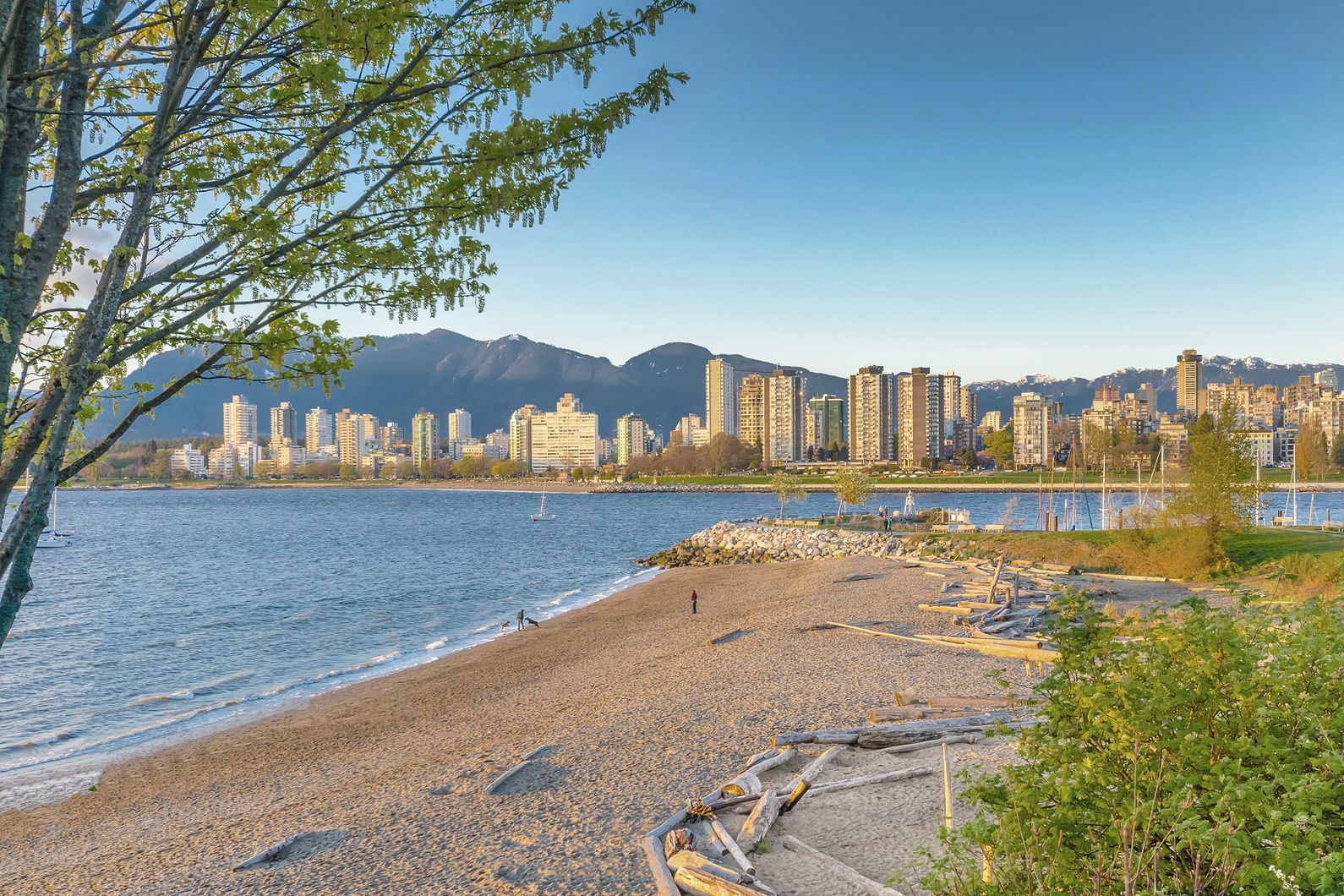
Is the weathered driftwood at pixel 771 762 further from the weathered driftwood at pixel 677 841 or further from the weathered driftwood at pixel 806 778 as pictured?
the weathered driftwood at pixel 677 841

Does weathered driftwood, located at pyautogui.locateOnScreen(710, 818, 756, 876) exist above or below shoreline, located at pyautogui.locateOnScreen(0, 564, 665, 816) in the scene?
above

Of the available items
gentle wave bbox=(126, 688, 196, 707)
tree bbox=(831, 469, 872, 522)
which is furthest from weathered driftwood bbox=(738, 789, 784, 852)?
tree bbox=(831, 469, 872, 522)

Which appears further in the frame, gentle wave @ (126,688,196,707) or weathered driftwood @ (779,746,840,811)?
gentle wave @ (126,688,196,707)

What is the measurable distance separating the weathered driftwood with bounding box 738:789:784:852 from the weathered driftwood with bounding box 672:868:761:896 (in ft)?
2.32

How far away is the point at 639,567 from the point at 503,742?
117 ft

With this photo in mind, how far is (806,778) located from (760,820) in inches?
54.5

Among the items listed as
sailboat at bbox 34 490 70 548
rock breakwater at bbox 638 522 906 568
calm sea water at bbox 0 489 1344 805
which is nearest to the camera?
calm sea water at bbox 0 489 1344 805

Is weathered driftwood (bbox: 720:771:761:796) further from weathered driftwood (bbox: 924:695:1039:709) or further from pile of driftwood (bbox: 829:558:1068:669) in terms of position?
pile of driftwood (bbox: 829:558:1068:669)

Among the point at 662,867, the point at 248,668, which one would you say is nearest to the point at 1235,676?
the point at 662,867

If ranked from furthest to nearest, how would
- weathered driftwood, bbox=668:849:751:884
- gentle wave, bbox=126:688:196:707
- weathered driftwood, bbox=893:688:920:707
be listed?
gentle wave, bbox=126:688:196:707 → weathered driftwood, bbox=893:688:920:707 → weathered driftwood, bbox=668:849:751:884

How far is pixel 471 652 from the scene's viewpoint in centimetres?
2448

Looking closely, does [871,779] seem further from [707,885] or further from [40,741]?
[40,741]

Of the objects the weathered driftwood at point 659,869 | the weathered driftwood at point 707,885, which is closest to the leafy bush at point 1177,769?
the weathered driftwood at point 707,885

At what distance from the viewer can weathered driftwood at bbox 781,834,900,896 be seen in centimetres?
655
